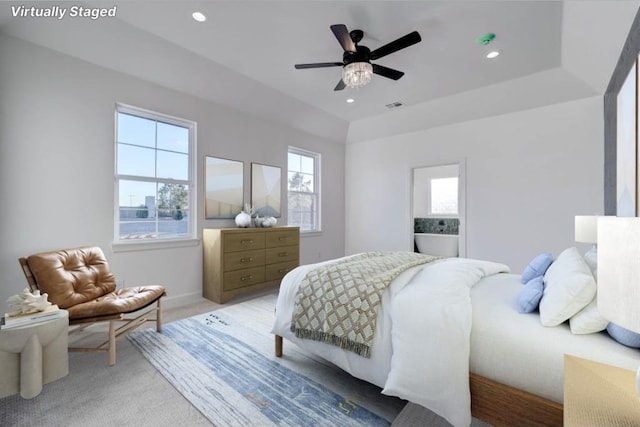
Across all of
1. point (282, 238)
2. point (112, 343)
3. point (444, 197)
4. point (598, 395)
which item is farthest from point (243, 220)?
point (444, 197)

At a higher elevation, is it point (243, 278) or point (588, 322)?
point (588, 322)

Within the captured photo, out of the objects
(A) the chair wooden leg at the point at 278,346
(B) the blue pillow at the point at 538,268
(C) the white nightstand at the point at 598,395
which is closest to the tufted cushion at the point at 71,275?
(A) the chair wooden leg at the point at 278,346

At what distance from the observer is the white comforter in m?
1.30

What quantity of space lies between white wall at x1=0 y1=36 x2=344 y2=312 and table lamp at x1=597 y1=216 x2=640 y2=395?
3.67 metres

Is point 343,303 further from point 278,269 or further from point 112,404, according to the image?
point 278,269

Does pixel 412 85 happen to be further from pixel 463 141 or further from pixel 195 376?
pixel 195 376

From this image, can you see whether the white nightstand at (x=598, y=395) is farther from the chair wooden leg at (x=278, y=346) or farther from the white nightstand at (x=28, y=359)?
the white nightstand at (x=28, y=359)

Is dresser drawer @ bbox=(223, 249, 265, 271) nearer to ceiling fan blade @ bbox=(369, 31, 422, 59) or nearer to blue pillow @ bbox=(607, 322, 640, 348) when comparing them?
ceiling fan blade @ bbox=(369, 31, 422, 59)

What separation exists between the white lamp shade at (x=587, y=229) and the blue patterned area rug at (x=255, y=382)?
2.00 m

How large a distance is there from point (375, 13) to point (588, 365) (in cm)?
273

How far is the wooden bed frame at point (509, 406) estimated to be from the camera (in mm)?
1116

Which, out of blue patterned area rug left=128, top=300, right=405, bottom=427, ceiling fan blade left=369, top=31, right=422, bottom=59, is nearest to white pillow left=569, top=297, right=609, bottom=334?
blue patterned area rug left=128, top=300, right=405, bottom=427

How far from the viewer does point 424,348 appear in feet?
4.50

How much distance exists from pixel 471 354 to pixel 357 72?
229 cm
